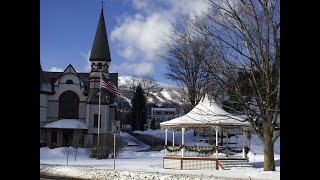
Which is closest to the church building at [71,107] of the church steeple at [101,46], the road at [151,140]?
the church steeple at [101,46]

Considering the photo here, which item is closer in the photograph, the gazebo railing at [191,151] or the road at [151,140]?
the gazebo railing at [191,151]

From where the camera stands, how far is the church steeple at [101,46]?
58.6 m

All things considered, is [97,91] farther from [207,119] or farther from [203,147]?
[207,119]

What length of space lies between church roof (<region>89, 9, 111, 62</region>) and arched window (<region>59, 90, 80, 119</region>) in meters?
6.50

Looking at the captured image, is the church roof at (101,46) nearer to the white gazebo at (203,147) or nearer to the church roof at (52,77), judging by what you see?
the church roof at (52,77)

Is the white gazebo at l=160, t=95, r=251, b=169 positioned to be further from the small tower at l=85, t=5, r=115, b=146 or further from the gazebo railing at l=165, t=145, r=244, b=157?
the small tower at l=85, t=5, r=115, b=146

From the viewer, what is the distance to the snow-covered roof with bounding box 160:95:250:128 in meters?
26.9

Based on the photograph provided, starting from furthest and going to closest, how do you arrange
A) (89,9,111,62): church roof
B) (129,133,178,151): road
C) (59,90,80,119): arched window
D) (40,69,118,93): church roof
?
(129,133,178,151): road
(89,9,111,62): church roof
(59,90,80,119): arched window
(40,69,118,93): church roof

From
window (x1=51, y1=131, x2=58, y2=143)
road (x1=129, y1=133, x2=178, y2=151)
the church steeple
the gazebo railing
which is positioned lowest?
road (x1=129, y1=133, x2=178, y2=151)

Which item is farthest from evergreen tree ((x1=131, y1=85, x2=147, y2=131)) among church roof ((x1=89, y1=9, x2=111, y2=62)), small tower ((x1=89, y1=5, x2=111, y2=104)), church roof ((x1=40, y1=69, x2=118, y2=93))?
small tower ((x1=89, y1=5, x2=111, y2=104))
